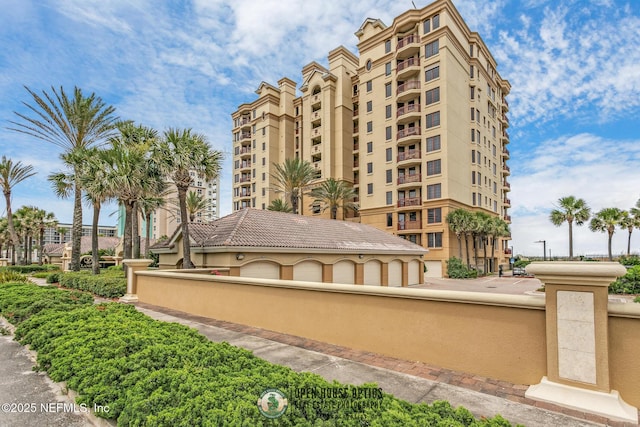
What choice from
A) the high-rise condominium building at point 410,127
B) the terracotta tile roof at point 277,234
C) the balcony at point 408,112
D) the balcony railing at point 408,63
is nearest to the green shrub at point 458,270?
the high-rise condominium building at point 410,127

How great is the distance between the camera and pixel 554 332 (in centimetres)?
531

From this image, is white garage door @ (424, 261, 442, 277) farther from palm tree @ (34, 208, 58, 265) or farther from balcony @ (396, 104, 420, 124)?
palm tree @ (34, 208, 58, 265)

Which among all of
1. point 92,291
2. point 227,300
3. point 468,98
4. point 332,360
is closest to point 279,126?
point 468,98

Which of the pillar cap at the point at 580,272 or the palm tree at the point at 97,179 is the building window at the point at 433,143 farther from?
the pillar cap at the point at 580,272

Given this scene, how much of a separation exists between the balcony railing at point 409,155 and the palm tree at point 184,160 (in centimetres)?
3144

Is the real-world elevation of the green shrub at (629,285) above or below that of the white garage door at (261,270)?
below

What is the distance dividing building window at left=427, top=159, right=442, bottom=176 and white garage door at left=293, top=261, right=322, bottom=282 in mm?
25421

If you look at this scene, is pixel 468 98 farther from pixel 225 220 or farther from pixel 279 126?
pixel 225 220

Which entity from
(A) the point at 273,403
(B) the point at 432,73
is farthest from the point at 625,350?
(B) the point at 432,73

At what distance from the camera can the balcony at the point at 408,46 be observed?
4497 cm

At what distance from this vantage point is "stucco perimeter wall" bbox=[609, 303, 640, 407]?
4.86 meters

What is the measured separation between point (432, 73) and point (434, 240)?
68.2ft

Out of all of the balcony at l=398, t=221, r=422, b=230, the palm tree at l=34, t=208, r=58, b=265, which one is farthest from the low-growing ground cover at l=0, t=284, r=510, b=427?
the palm tree at l=34, t=208, r=58, b=265

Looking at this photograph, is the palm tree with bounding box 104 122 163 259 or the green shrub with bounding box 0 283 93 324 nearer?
the green shrub with bounding box 0 283 93 324
